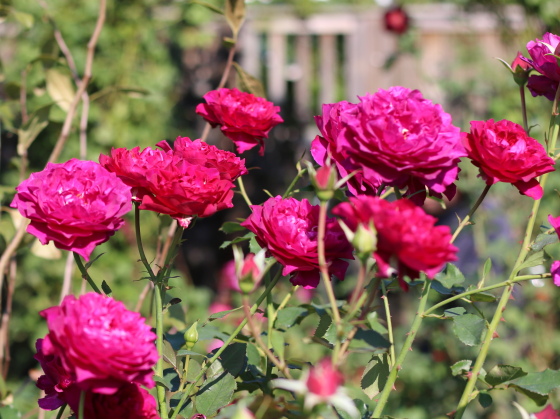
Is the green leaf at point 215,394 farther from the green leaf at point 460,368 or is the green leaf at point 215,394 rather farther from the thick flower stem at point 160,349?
the green leaf at point 460,368

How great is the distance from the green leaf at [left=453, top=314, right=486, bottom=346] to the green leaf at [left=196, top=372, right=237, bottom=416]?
25cm

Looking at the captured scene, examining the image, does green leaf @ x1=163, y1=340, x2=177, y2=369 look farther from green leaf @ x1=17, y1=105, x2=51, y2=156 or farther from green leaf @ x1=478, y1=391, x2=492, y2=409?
green leaf @ x1=17, y1=105, x2=51, y2=156

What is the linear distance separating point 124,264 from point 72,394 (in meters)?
2.48

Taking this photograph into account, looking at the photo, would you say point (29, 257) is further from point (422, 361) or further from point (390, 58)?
point (390, 58)

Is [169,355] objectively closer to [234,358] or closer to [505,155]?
[234,358]

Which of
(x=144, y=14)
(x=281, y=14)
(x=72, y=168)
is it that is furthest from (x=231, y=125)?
(x=281, y=14)

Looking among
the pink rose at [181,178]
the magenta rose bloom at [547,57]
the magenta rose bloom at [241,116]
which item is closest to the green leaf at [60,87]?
the magenta rose bloom at [241,116]

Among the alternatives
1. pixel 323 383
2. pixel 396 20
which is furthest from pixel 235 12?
pixel 396 20

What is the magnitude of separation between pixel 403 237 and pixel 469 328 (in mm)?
289

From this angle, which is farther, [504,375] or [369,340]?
[504,375]

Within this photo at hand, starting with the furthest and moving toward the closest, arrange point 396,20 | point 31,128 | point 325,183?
point 396,20 → point 31,128 → point 325,183

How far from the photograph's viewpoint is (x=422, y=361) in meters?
2.96

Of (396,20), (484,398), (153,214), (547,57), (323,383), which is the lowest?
(153,214)

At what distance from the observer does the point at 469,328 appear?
2.52 ft
